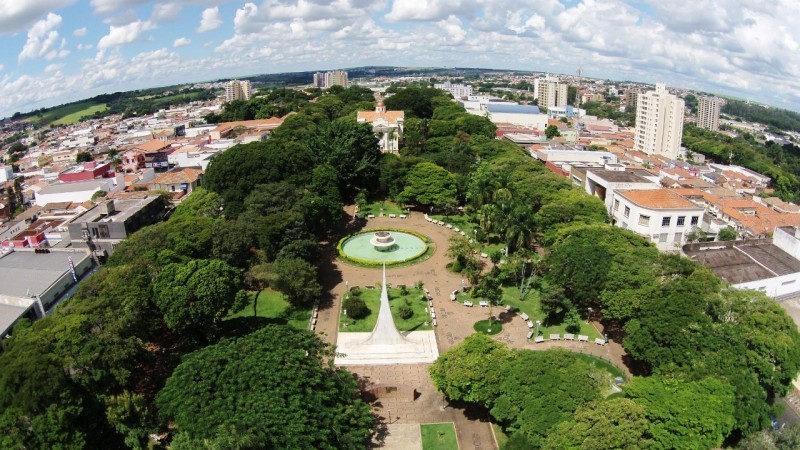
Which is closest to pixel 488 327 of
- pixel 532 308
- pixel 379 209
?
pixel 532 308

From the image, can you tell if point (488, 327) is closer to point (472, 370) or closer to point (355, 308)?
point (355, 308)

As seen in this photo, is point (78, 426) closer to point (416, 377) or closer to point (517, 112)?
point (416, 377)

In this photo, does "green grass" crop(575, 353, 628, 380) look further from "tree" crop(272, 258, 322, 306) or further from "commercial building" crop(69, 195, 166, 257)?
"commercial building" crop(69, 195, 166, 257)

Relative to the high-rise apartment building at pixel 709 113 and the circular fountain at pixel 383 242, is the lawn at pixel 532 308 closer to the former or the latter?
the circular fountain at pixel 383 242

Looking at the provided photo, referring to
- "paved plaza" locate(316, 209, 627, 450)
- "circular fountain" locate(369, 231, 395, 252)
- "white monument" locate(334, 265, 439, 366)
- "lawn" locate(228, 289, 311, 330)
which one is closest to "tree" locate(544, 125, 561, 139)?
"paved plaza" locate(316, 209, 627, 450)

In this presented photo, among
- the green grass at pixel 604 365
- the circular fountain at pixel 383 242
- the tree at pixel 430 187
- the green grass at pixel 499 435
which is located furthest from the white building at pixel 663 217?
the green grass at pixel 499 435

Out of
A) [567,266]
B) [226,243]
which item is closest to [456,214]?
[567,266]
